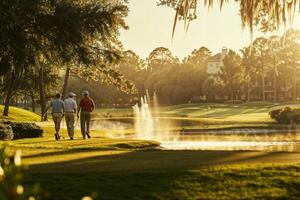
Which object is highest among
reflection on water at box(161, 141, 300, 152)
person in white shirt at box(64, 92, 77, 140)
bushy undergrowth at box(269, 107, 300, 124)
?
person in white shirt at box(64, 92, 77, 140)

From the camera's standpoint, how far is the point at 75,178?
10.6m

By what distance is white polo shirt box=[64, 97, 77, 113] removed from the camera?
24.4 m

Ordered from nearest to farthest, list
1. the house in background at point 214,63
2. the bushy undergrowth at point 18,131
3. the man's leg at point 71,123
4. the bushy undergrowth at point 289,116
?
the bushy undergrowth at point 18,131, the man's leg at point 71,123, the bushy undergrowth at point 289,116, the house in background at point 214,63

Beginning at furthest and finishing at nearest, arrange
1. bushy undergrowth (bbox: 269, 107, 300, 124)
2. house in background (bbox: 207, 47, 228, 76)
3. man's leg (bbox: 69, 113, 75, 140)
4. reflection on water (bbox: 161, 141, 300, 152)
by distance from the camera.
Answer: house in background (bbox: 207, 47, 228, 76) → bushy undergrowth (bbox: 269, 107, 300, 124) → reflection on water (bbox: 161, 141, 300, 152) → man's leg (bbox: 69, 113, 75, 140)

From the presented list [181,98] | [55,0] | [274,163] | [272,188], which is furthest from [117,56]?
[181,98]

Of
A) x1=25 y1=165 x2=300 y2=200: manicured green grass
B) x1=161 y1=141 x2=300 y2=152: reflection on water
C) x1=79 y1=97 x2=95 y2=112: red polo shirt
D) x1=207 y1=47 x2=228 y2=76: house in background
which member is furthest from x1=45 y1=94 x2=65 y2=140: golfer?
x1=207 y1=47 x2=228 y2=76: house in background

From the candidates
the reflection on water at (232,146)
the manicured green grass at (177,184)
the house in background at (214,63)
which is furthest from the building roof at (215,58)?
the manicured green grass at (177,184)

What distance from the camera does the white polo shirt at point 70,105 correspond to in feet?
80.0

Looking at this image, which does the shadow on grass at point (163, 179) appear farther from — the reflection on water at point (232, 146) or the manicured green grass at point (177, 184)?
the reflection on water at point (232, 146)

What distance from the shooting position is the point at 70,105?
2452cm

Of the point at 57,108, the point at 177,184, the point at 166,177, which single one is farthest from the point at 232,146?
the point at 177,184

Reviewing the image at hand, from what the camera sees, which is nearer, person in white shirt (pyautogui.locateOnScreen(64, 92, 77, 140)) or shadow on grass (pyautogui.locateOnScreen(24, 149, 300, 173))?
shadow on grass (pyautogui.locateOnScreen(24, 149, 300, 173))

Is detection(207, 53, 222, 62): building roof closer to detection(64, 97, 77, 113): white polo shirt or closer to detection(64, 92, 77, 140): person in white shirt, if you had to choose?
detection(64, 92, 77, 140): person in white shirt

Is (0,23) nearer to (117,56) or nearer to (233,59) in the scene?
(117,56)
